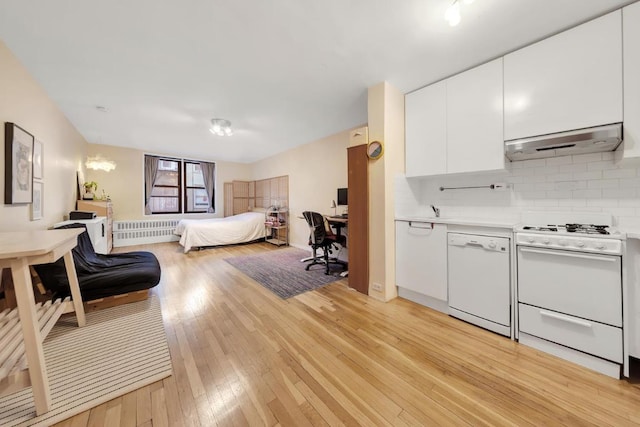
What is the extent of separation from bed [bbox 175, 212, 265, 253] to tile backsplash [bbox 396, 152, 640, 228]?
13.8 ft

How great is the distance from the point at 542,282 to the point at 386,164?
162cm

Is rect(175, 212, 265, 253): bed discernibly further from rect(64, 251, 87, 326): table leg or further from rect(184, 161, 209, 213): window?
rect(64, 251, 87, 326): table leg

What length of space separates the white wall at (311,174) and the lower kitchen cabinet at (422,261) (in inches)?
75.7

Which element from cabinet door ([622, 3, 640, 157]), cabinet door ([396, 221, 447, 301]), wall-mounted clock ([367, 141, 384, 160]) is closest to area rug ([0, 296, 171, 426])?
cabinet door ([396, 221, 447, 301])

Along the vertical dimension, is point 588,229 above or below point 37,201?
below

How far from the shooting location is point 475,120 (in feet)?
6.97

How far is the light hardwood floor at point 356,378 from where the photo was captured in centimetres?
116

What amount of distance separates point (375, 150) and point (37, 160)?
3734 millimetres

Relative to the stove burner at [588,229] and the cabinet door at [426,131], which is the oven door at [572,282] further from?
the cabinet door at [426,131]

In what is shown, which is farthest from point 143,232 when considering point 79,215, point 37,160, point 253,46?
point 253,46

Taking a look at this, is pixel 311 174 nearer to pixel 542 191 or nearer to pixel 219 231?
pixel 219 231

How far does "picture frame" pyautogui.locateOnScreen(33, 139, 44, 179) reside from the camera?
7.68 ft

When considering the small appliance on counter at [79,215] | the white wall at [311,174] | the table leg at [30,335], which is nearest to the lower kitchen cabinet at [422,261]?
the white wall at [311,174]

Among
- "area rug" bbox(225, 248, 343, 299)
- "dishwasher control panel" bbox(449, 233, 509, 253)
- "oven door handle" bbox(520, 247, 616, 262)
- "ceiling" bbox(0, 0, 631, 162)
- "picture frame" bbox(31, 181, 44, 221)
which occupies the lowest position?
"area rug" bbox(225, 248, 343, 299)
